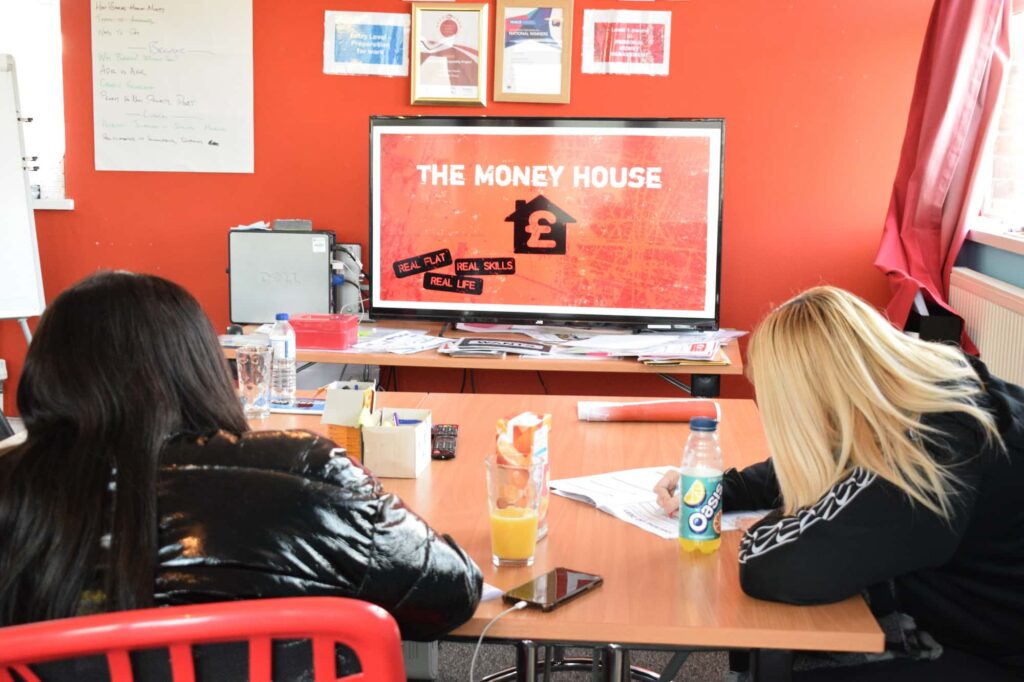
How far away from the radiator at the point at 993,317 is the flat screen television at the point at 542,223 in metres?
0.76

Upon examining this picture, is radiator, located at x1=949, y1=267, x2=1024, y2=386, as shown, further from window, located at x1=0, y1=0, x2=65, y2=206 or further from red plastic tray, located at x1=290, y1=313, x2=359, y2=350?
window, located at x1=0, y1=0, x2=65, y2=206

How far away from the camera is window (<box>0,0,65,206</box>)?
13.9ft

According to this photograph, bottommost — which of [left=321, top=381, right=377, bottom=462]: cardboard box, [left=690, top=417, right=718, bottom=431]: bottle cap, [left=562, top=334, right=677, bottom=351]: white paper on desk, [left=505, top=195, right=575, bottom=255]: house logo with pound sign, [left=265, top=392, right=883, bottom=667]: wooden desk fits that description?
[left=265, top=392, right=883, bottom=667]: wooden desk

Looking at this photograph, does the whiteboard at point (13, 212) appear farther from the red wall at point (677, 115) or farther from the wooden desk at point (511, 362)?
the wooden desk at point (511, 362)

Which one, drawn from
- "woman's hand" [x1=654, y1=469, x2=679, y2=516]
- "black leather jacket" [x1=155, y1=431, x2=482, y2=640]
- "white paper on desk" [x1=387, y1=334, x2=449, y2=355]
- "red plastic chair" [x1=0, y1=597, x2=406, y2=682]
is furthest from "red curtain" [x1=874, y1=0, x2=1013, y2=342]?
"red plastic chair" [x1=0, y1=597, x2=406, y2=682]

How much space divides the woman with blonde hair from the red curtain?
199cm

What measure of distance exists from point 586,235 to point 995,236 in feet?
4.18

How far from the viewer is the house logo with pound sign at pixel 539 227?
144 inches

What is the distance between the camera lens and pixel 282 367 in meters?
2.58

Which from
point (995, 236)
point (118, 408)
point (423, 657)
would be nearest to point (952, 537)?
point (118, 408)

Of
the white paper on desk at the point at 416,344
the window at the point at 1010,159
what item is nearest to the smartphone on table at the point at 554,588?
the white paper on desk at the point at 416,344

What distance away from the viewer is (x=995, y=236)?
10.5 ft

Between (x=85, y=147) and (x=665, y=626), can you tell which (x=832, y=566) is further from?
(x=85, y=147)

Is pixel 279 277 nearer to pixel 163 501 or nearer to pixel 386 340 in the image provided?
pixel 386 340
